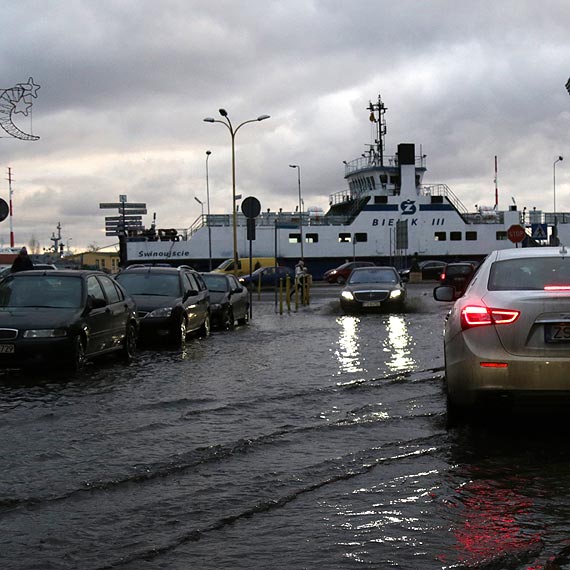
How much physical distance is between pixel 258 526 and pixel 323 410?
399 cm

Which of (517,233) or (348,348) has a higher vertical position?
(517,233)

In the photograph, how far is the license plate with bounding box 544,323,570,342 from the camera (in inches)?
263

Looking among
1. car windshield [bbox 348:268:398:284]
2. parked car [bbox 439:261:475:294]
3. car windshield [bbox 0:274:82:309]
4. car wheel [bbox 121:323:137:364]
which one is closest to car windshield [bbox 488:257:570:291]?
car windshield [bbox 0:274:82:309]

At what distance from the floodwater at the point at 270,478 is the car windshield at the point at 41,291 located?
1.83 meters

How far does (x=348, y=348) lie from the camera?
1532cm

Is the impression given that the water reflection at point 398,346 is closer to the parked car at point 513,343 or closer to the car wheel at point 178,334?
the car wheel at point 178,334

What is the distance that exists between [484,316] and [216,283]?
16366 mm

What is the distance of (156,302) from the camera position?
16891mm

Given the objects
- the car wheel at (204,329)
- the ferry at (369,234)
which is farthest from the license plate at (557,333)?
the ferry at (369,234)

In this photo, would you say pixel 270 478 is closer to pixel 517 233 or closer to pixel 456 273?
pixel 517 233

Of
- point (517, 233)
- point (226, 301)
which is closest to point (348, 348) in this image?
point (226, 301)

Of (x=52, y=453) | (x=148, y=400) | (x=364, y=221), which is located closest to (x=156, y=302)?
(x=148, y=400)

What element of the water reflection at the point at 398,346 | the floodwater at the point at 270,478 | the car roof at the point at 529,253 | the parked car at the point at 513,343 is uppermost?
the car roof at the point at 529,253

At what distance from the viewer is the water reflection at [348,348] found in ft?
41.2
